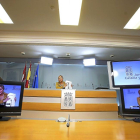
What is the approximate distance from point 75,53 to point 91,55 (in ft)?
2.15

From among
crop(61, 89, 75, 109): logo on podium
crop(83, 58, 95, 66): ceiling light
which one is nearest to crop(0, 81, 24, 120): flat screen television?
crop(61, 89, 75, 109): logo on podium

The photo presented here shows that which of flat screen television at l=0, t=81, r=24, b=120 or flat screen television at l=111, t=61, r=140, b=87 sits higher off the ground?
flat screen television at l=111, t=61, r=140, b=87

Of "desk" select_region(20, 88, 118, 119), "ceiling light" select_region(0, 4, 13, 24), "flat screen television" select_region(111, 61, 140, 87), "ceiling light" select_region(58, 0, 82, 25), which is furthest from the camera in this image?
"flat screen television" select_region(111, 61, 140, 87)

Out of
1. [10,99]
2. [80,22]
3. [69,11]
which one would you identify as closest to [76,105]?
[10,99]

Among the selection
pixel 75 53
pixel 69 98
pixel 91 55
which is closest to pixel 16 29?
pixel 75 53

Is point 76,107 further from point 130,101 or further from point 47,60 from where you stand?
point 47,60

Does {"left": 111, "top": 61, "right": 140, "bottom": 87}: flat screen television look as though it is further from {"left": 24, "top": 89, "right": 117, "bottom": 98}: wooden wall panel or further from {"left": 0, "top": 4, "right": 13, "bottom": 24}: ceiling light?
{"left": 0, "top": 4, "right": 13, "bottom": 24}: ceiling light

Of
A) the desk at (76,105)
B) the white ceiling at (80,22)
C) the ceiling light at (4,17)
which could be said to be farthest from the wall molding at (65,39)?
the desk at (76,105)

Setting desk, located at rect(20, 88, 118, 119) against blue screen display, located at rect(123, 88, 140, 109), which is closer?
blue screen display, located at rect(123, 88, 140, 109)

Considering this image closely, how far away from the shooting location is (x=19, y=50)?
3.65m

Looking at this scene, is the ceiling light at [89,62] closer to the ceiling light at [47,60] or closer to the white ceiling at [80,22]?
the white ceiling at [80,22]

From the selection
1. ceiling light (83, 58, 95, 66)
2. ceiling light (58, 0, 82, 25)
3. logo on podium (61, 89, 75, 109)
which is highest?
ceiling light (58, 0, 82, 25)

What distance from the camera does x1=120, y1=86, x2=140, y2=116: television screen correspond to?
1342 millimetres

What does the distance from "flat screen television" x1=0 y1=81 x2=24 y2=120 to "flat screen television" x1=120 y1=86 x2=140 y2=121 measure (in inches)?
54.4
